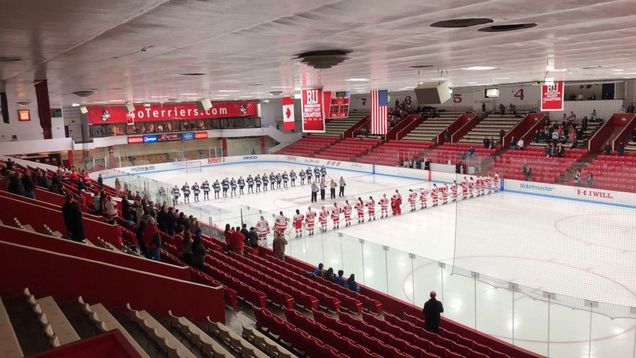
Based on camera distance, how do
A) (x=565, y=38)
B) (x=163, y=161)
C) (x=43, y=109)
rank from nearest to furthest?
(x=565, y=38), (x=43, y=109), (x=163, y=161)

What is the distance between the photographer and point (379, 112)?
23.6m

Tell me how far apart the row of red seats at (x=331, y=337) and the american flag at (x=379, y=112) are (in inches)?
636

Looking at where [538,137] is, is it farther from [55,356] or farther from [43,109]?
[55,356]

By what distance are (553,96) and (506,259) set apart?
30.1ft

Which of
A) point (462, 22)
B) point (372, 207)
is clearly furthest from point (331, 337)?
point (372, 207)

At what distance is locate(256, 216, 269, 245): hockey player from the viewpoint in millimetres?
15953

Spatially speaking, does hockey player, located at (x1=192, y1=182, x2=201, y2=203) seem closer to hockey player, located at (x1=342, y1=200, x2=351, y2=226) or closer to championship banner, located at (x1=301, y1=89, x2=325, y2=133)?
hockey player, located at (x1=342, y1=200, x2=351, y2=226)

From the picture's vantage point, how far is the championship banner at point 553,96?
2041cm

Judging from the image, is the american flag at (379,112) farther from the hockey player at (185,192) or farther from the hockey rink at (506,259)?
the hockey player at (185,192)

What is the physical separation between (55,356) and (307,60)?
6.12 meters

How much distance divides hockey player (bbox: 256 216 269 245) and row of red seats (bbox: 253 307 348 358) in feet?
25.1

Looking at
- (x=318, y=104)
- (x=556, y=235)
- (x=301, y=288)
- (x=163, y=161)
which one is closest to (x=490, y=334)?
(x=301, y=288)

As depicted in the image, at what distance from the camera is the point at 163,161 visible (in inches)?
1658

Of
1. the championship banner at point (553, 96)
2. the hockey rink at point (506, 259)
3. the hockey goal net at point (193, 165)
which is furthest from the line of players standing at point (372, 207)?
the hockey goal net at point (193, 165)
